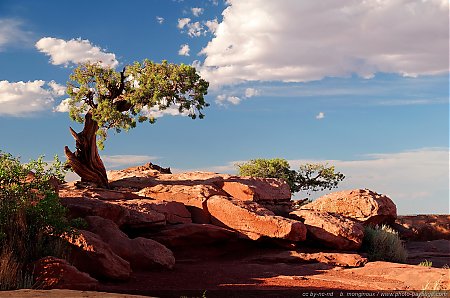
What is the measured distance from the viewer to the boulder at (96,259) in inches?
534

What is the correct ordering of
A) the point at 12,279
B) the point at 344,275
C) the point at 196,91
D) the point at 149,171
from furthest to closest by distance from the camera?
the point at 149,171 < the point at 196,91 < the point at 344,275 < the point at 12,279

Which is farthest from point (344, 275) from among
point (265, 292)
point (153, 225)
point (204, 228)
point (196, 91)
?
point (196, 91)

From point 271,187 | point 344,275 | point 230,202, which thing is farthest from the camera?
point 271,187

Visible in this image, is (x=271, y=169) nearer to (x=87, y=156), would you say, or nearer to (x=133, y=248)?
(x=87, y=156)

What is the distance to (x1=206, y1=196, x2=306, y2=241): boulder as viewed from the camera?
18.6 m

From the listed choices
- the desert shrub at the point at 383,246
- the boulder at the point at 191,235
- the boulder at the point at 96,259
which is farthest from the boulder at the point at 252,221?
the boulder at the point at 96,259

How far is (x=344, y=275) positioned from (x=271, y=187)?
30.5 feet

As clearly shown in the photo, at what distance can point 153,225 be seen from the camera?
18156 millimetres

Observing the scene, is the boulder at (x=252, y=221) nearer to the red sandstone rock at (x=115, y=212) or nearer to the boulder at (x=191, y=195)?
the boulder at (x=191, y=195)

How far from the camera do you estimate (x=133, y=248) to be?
1546 cm

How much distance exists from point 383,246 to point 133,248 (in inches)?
405

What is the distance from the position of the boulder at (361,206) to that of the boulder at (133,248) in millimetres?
9969

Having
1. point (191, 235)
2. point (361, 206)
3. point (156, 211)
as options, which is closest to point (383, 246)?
point (361, 206)

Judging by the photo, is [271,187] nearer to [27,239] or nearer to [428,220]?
[428,220]
